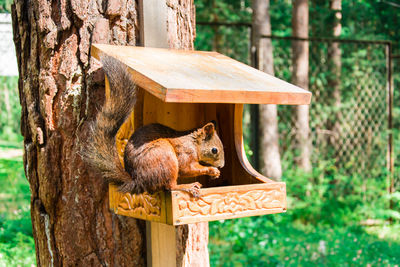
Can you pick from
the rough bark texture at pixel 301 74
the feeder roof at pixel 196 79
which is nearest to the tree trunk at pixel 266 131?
the rough bark texture at pixel 301 74

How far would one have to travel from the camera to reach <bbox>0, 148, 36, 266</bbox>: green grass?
11.6 ft

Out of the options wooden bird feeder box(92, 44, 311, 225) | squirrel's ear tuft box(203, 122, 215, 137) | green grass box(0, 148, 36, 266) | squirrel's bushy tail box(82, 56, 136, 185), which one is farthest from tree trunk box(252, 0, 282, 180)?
squirrel's bushy tail box(82, 56, 136, 185)

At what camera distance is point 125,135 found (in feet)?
6.85

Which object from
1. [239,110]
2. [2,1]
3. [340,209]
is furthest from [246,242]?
[2,1]

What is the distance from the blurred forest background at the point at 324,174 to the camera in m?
4.26

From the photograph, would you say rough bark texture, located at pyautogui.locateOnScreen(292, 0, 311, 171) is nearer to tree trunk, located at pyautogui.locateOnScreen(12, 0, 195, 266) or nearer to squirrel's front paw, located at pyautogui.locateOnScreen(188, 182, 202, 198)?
tree trunk, located at pyautogui.locateOnScreen(12, 0, 195, 266)

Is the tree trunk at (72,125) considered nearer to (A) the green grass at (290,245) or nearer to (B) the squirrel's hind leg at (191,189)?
(B) the squirrel's hind leg at (191,189)

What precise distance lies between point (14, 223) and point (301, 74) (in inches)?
155

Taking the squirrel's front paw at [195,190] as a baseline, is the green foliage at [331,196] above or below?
below

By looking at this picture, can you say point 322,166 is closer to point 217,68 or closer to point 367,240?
point 367,240

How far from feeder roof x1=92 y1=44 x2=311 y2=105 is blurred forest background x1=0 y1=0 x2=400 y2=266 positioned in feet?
7.45

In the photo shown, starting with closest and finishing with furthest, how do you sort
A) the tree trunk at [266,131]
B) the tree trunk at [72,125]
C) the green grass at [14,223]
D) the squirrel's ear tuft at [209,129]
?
the squirrel's ear tuft at [209,129] < the tree trunk at [72,125] < the green grass at [14,223] < the tree trunk at [266,131]

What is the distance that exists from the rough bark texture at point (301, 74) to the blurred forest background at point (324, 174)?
0.06 metres

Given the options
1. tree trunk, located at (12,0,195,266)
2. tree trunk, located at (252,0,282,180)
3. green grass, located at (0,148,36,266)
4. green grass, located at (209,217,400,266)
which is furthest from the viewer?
tree trunk, located at (252,0,282,180)
